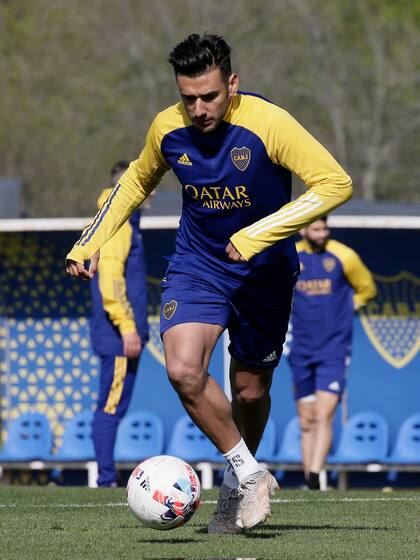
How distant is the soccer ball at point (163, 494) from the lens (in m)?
6.24

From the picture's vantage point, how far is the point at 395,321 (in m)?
15.0

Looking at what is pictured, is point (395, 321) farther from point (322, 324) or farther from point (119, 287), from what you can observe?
point (119, 287)

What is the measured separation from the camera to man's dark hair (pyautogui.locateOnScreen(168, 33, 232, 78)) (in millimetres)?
6324

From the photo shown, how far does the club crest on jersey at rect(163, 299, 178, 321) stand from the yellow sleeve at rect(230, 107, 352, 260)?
1.89 feet

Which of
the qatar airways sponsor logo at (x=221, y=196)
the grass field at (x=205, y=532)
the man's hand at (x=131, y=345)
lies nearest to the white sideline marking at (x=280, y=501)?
the grass field at (x=205, y=532)

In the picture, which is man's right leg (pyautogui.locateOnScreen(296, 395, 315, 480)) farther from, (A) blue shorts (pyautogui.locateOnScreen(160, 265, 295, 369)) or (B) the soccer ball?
(B) the soccer ball

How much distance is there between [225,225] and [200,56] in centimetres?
82

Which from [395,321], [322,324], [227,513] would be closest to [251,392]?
[227,513]

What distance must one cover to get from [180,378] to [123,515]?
1563 mm

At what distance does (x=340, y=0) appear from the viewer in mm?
35750

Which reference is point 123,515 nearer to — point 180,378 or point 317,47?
point 180,378

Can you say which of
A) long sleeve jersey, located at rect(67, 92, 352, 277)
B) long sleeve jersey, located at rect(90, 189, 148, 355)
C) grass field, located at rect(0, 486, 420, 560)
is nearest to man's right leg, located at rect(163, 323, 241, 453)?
long sleeve jersey, located at rect(67, 92, 352, 277)

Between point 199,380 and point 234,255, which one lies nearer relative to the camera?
point 234,255

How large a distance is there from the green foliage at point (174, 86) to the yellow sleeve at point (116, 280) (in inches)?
844
